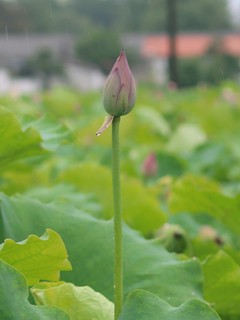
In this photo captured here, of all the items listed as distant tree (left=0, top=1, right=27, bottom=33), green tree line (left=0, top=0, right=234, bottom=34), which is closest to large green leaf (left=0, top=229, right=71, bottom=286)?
distant tree (left=0, top=1, right=27, bottom=33)

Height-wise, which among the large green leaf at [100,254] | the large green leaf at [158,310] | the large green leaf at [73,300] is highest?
the large green leaf at [158,310]

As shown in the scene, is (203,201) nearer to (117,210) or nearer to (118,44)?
(117,210)

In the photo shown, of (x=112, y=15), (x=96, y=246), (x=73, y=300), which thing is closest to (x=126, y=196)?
(x=96, y=246)

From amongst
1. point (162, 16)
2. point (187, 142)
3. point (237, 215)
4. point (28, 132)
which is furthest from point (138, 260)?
point (162, 16)

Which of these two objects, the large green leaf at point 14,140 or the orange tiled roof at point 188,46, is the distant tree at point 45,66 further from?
the large green leaf at point 14,140

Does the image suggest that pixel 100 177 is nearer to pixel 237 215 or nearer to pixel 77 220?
pixel 237 215

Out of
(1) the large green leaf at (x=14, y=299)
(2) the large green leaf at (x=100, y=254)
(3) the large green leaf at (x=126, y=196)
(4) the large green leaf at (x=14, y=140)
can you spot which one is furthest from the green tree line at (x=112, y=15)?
(1) the large green leaf at (x=14, y=299)
